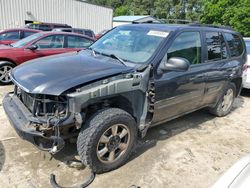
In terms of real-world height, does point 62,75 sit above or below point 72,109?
above

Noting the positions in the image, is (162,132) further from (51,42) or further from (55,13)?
(55,13)

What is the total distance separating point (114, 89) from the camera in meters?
→ 2.91

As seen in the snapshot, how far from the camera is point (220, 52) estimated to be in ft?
Answer: 15.1

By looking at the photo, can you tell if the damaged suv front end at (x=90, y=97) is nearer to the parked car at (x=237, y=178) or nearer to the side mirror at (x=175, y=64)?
the side mirror at (x=175, y=64)

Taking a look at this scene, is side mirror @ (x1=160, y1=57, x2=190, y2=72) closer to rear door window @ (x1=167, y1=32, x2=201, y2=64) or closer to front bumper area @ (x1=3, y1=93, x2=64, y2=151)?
rear door window @ (x1=167, y1=32, x2=201, y2=64)

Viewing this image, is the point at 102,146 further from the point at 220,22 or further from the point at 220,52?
the point at 220,22

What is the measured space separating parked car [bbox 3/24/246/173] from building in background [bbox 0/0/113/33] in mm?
17502

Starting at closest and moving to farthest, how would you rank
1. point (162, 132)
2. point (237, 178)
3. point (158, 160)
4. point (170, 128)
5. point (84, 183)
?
point (237, 178)
point (84, 183)
point (158, 160)
point (162, 132)
point (170, 128)

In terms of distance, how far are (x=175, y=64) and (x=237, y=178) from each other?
5.82ft

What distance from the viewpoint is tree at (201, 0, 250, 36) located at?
23031 mm

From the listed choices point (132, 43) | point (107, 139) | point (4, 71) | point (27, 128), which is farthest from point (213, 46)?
point (4, 71)

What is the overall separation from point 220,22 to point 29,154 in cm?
2734

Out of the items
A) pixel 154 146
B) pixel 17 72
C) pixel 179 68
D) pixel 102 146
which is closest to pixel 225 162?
pixel 154 146

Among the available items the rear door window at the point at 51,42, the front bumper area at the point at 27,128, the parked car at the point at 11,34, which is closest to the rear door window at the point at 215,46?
the front bumper area at the point at 27,128
